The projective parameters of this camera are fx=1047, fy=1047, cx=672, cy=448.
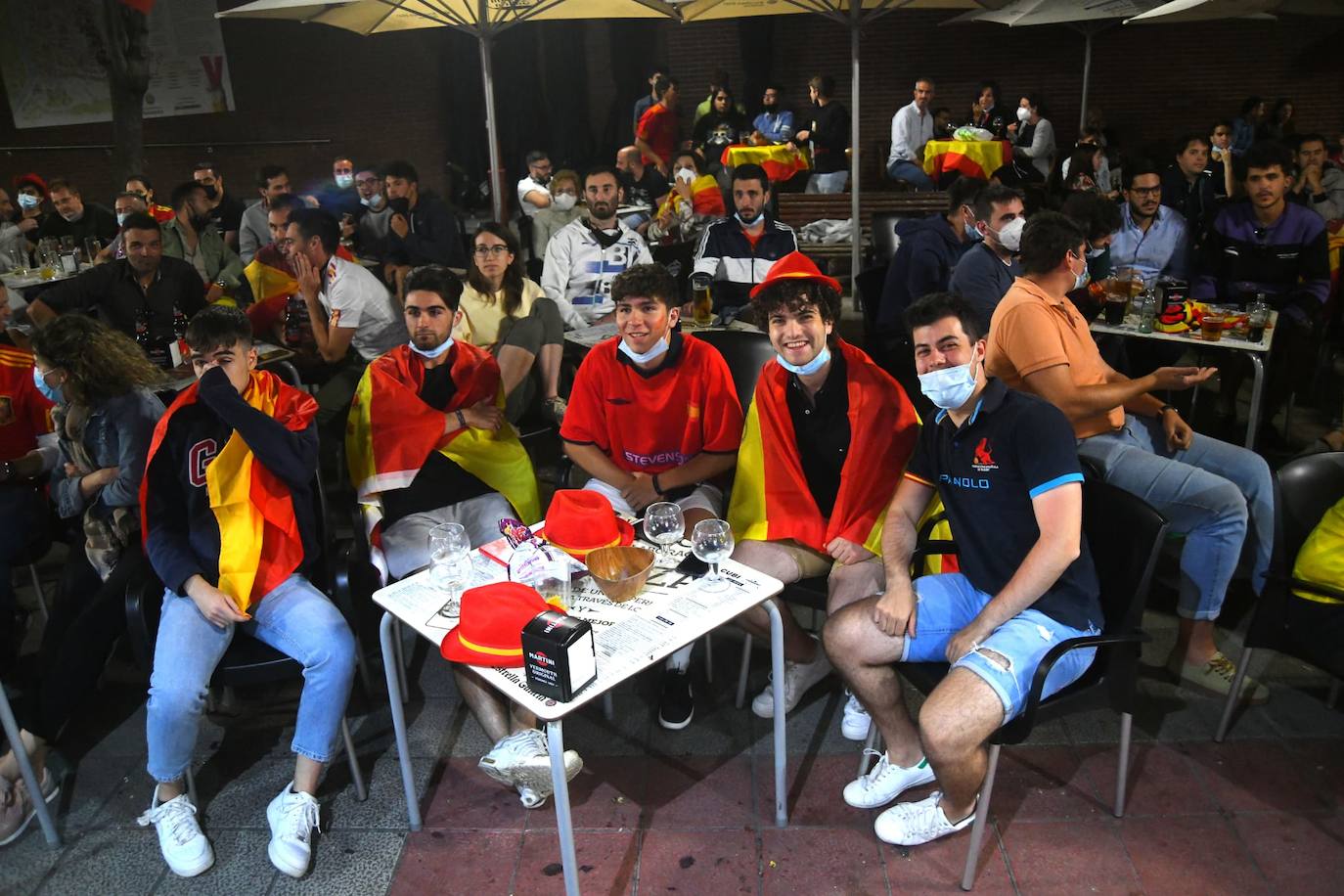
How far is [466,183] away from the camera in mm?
14156

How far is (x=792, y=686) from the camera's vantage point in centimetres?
338

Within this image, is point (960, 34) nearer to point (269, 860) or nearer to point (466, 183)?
point (466, 183)

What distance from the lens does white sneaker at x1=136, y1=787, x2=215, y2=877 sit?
9.34 ft

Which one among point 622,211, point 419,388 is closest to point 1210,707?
point 419,388

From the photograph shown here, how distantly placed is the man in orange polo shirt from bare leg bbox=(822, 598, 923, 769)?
108 cm

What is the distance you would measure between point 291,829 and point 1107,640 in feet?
7.21

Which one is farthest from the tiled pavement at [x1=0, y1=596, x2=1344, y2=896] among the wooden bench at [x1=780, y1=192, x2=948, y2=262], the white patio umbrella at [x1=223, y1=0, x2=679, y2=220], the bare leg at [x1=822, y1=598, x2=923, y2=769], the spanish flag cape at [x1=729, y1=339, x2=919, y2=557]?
the wooden bench at [x1=780, y1=192, x2=948, y2=262]

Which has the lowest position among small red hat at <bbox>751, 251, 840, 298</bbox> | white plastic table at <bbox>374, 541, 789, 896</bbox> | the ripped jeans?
the ripped jeans

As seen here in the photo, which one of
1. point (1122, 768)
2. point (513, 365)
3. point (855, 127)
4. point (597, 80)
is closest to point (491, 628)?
point (1122, 768)

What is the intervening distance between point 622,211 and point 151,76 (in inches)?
378

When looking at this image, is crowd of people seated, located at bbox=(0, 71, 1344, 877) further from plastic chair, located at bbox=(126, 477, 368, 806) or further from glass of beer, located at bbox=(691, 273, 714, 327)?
glass of beer, located at bbox=(691, 273, 714, 327)

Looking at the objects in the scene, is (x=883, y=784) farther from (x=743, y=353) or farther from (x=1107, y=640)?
(x=743, y=353)

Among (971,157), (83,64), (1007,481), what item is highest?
(83,64)

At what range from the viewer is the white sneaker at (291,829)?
9.27 feet
